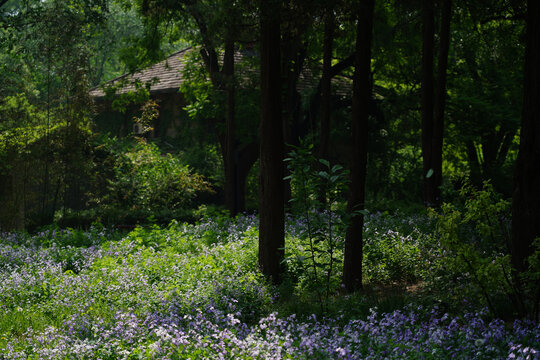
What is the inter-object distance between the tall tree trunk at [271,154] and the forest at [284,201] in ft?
0.10

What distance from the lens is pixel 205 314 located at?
6449 mm

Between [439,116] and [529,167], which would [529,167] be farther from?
[439,116]

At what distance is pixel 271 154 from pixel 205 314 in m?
3.20

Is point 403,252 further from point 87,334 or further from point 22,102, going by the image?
point 22,102

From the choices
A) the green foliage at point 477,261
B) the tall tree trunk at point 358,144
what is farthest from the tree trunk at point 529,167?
the tall tree trunk at point 358,144

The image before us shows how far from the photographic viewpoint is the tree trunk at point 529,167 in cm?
674

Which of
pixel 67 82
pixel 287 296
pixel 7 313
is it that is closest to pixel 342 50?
pixel 67 82

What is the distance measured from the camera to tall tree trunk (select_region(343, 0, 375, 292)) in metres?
8.17

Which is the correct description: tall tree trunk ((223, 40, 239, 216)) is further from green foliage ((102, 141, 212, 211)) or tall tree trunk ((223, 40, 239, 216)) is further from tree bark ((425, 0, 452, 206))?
tree bark ((425, 0, 452, 206))

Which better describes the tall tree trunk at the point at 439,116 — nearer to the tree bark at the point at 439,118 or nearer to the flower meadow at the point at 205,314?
the tree bark at the point at 439,118

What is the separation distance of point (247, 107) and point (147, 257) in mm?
8729

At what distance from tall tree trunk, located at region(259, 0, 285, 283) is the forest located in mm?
31

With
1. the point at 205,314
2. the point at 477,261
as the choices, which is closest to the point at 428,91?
the point at 477,261

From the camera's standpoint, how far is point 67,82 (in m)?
18.3
